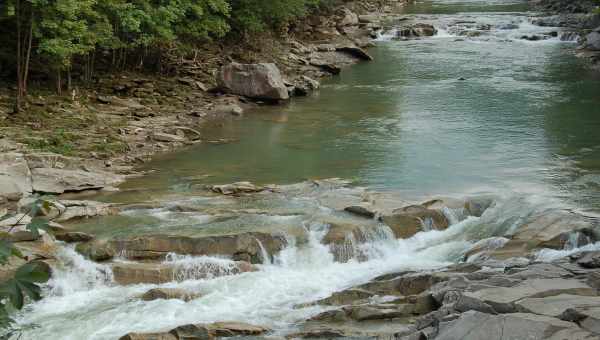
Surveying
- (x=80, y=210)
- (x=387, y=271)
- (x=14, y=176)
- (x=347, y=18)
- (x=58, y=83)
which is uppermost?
(x=347, y=18)

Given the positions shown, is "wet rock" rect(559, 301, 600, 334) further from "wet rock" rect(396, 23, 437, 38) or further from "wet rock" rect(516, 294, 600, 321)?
"wet rock" rect(396, 23, 437, 38)

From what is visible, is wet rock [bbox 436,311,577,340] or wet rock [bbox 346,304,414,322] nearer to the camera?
wet rock [bbox 436,311,577,340]

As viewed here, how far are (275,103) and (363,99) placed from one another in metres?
3.74

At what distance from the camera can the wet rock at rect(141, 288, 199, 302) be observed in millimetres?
11312

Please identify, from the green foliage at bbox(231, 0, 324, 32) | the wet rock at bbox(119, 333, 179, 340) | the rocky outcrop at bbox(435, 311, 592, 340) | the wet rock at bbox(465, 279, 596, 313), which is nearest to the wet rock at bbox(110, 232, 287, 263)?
the wet rock at bbox(119, 333, 179, 340)

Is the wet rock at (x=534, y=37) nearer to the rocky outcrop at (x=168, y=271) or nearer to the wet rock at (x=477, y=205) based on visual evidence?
the wet rock at (x=477, y=205)

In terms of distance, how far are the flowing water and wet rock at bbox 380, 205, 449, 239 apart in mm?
261

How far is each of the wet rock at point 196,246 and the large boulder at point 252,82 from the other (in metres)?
15.1

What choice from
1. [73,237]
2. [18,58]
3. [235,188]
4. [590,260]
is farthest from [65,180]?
[590,260]

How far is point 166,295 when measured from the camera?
1134 centimetres

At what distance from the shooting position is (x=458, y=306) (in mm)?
8711

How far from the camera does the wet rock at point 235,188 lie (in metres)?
16.4

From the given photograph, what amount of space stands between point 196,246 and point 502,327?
6.91m

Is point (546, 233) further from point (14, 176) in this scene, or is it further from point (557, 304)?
point (14, 176)
